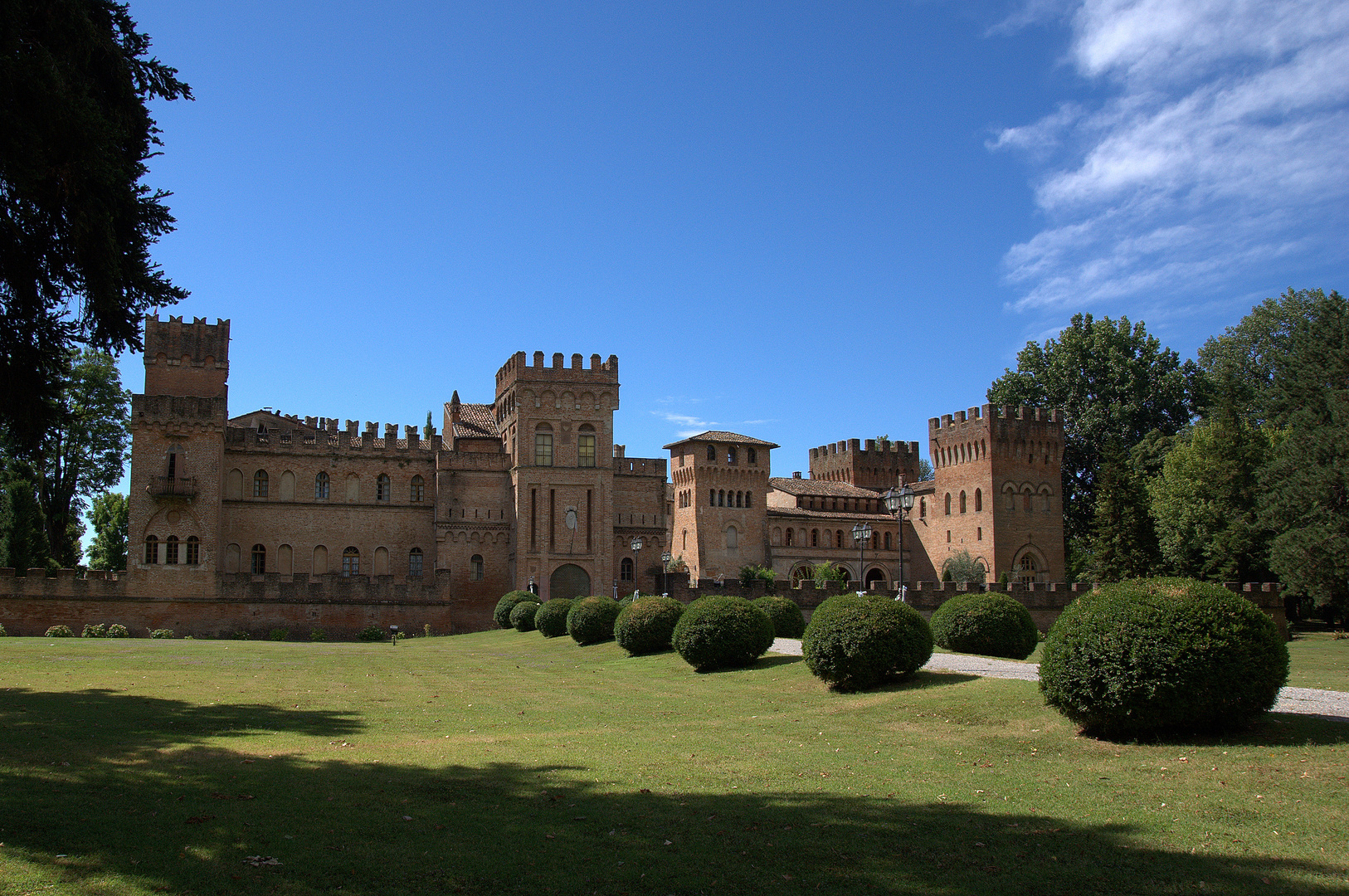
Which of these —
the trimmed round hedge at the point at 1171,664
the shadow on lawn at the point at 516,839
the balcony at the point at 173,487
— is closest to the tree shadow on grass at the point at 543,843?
the shadow on lawn at the point at 516,839

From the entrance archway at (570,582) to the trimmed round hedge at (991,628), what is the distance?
110 ft

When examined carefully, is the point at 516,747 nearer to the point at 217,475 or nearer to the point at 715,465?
the point at 217,475

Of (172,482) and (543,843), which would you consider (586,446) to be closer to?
(172,482)

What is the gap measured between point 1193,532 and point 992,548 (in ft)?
39.5

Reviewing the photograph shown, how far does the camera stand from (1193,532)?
52.7 m

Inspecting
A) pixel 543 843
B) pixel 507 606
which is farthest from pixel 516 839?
pixel 507 606

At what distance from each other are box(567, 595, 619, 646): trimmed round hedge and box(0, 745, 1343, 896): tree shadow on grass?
72.2ft

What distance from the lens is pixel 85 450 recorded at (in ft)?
174

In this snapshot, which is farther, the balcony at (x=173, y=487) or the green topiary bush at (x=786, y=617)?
the balcony at (x=173, y=487)

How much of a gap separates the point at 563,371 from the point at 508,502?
26.7 ft

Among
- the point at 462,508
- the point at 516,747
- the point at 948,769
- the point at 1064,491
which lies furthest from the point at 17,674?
the point at 1064,491

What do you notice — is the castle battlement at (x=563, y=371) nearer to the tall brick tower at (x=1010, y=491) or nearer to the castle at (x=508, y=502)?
the castle at (x=508, y=502)

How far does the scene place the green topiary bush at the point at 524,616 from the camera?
42500 millimetres

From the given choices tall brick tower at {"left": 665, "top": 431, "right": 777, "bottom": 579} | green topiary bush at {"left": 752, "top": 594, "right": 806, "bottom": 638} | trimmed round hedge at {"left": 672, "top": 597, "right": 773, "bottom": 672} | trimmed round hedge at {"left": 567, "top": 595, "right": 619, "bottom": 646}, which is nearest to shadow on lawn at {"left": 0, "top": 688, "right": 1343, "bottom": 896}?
trimmed round hedge at {"left": 672, "top": 597, "right": 773, "bottom": 672}
